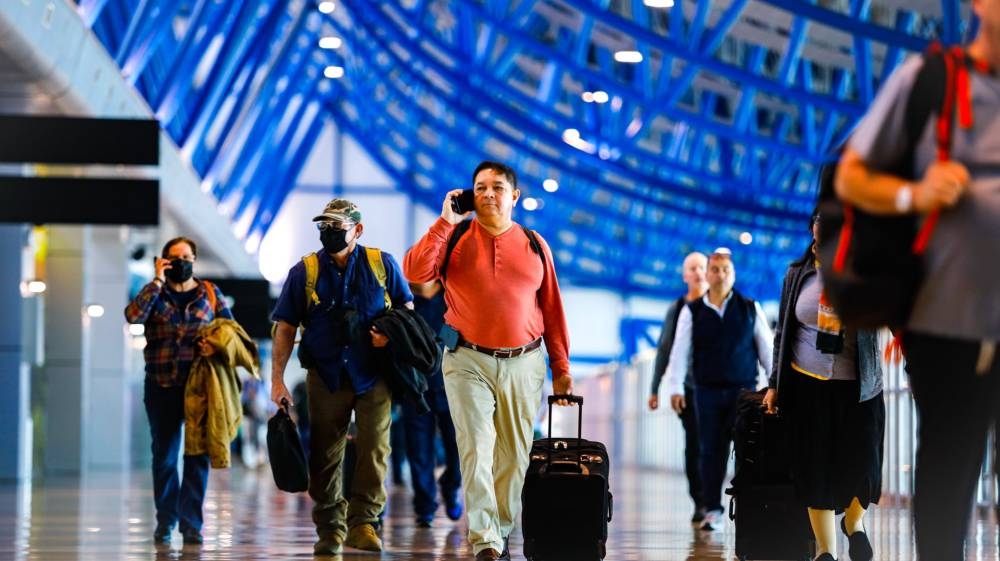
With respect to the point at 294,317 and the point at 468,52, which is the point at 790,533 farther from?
the point at 468,52

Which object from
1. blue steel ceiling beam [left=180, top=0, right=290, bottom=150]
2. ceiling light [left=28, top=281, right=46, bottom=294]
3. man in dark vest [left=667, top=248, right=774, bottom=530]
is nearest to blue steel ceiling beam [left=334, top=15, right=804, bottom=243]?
blue steel ceiling beam [left=180, top=0, right=290, bottom=150]

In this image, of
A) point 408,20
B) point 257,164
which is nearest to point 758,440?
point 408,20

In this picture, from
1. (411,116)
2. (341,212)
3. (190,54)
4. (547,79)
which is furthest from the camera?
(411,116)

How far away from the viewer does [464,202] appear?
25.3ft

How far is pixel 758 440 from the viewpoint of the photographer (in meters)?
7.66

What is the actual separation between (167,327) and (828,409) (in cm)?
411

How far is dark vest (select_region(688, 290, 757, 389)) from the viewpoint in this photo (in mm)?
10609

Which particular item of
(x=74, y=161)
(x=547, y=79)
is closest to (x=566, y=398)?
(x=74, y=161)

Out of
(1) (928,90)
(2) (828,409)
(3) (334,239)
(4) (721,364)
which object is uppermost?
(1) (928,90)

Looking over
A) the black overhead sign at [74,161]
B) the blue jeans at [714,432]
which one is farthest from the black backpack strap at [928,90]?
the black overhead sign at [74,161]

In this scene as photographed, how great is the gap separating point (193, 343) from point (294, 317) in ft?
4.41

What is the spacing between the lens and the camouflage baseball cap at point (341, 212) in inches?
326

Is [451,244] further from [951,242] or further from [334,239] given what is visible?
[951,242]

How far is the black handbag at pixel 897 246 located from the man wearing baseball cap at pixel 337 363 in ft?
14.9
